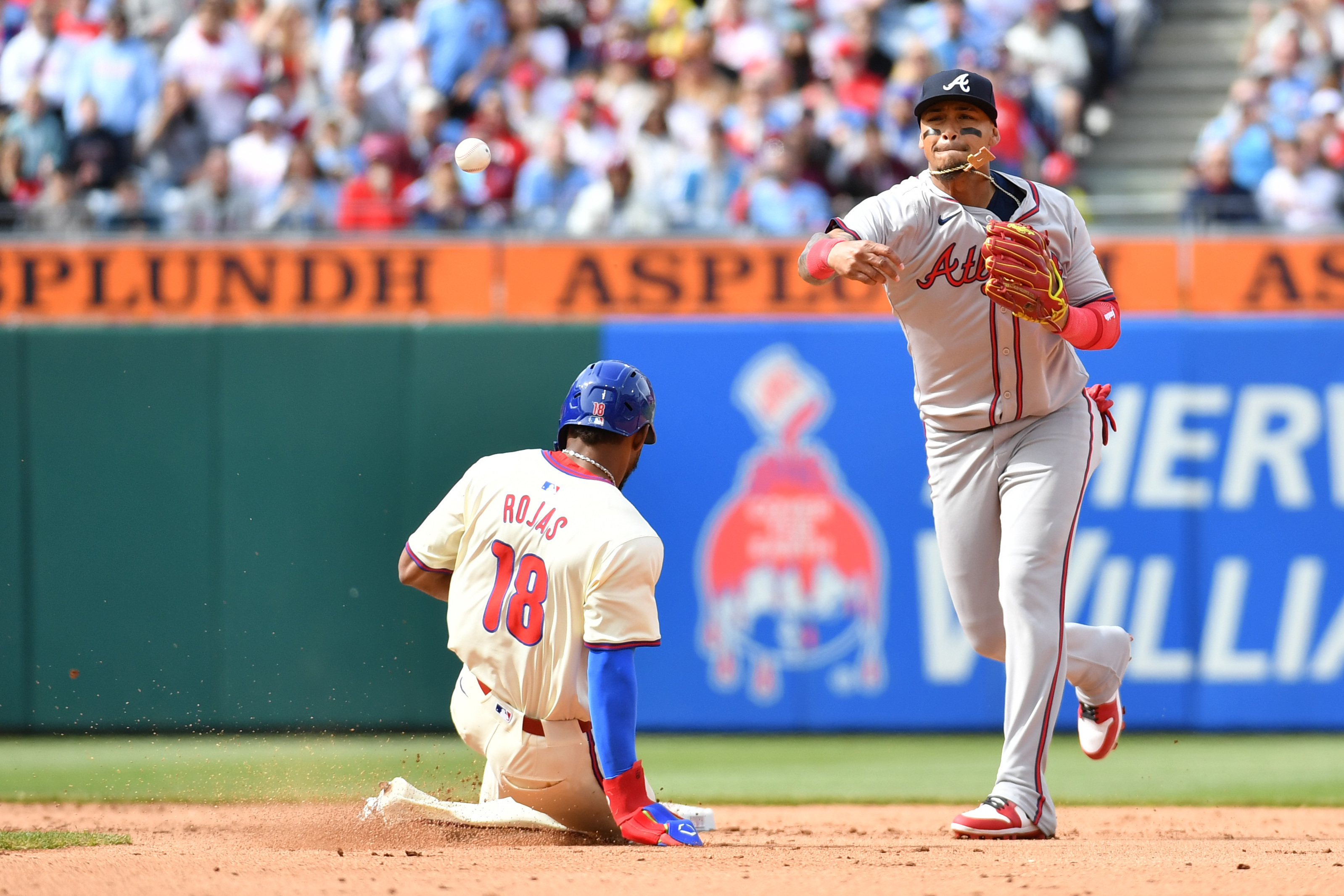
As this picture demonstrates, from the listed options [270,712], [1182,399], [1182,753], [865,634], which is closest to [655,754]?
[865,634]

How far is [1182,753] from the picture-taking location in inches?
278

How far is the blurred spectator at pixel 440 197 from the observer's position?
28.9 ft

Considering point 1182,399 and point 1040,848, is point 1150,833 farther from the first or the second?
point 1182,399

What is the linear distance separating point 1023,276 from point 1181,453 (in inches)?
143

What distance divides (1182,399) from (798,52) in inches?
157

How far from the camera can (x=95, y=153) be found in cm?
973

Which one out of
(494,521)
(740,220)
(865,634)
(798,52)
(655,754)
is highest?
(798,52)

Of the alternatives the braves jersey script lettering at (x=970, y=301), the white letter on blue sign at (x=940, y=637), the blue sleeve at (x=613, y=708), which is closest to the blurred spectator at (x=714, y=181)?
the white letter on blue sign at (x=940, y=637)

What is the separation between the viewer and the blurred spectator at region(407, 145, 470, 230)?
8805 mm

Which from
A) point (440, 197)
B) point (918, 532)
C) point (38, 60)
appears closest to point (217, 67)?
point (38, 60)

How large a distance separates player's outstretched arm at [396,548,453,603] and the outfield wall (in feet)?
9.56

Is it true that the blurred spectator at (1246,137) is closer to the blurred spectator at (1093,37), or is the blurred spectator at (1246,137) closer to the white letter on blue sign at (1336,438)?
the blurred spectator at (1093,37)

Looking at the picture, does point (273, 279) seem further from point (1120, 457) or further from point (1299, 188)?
point (1299, 188)

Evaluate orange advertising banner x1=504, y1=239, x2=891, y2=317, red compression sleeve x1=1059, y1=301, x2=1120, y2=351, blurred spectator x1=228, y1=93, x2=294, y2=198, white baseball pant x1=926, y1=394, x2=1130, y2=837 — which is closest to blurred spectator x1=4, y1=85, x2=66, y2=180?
blurred spectator x1=228, y1=93, x2=294, y2=198
